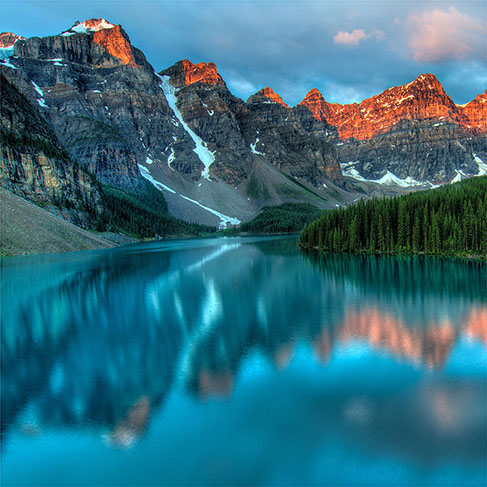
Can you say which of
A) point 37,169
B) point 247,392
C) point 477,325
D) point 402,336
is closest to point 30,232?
point 37,169

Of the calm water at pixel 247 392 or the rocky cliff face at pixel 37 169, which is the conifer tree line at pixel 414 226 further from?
the rocky cliff face at pixel 37 169

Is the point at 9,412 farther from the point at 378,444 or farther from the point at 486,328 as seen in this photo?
the point at 486,328

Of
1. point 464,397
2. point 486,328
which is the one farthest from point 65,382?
point 486,328

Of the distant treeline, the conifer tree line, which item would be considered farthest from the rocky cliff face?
the conifer tree line

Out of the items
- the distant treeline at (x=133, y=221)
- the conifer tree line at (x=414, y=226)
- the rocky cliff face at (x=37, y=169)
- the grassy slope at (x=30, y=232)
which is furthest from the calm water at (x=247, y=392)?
the distant treeline at (x=133, y=221)

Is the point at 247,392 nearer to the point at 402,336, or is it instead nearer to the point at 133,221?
the point at 402,336

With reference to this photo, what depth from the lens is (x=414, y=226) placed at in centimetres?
6769

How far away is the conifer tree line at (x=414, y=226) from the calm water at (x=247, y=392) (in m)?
36.8

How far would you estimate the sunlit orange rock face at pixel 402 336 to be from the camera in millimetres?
16750

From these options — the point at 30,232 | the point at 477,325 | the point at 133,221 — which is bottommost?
the point at 477,325

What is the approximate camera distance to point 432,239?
64.3 m

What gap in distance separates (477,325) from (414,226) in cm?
4990

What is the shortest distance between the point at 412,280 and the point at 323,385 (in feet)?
91.1

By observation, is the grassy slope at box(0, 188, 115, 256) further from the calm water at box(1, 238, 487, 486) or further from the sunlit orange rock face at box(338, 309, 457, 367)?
the sunlit orange rock face at box(338, 309, 457, 367)
